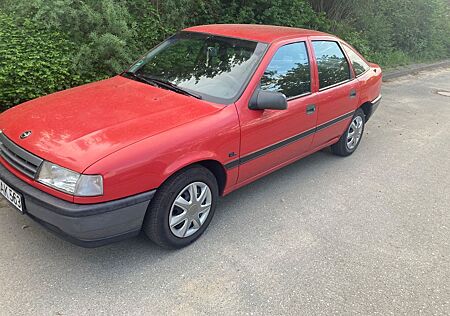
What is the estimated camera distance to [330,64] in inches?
162

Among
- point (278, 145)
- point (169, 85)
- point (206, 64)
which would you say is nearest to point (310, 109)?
point (278, 145)

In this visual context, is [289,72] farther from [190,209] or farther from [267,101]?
[190,209]

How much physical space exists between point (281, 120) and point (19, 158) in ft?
6.99

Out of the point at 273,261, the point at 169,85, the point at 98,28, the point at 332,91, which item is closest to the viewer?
the point at 273,261

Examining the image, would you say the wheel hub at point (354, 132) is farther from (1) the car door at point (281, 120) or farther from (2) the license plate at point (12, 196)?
(2) the license plate at point (12, 196)

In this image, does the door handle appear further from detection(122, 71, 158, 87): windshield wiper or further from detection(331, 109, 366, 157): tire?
detection(122, 71, 158, 87): windshield wiper

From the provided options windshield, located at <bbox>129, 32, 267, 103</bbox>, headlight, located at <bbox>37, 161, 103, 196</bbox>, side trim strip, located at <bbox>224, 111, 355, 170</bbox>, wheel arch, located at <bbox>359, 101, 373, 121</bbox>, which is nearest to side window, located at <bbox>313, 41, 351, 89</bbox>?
side trim strip, located at <bbox>224, 111, 355, 170</bbox>

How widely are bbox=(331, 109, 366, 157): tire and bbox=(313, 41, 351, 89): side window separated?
0.63 metres

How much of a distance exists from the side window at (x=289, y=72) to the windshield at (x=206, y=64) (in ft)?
0.56

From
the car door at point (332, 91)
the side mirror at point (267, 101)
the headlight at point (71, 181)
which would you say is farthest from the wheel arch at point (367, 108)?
the headlight at point (71, 181)

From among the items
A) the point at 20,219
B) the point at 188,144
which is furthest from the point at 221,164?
the point at 20,219

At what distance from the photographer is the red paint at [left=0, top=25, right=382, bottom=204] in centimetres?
234

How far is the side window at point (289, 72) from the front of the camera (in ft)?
11.0

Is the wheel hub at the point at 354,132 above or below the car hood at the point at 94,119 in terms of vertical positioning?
below
